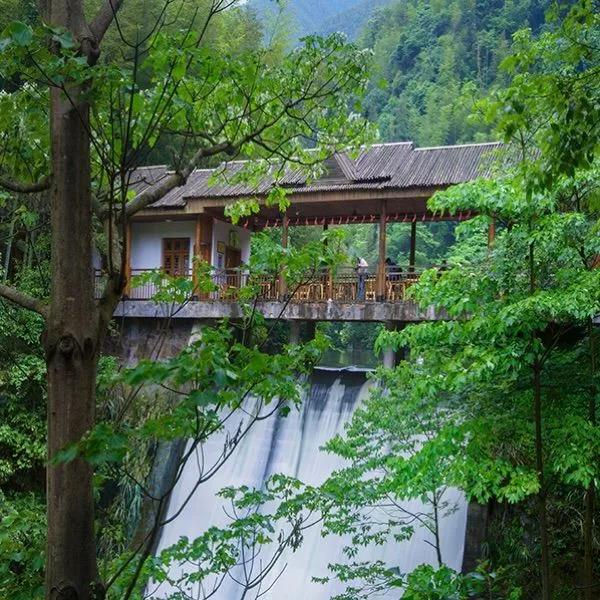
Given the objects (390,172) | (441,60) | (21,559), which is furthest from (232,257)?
(441,60)

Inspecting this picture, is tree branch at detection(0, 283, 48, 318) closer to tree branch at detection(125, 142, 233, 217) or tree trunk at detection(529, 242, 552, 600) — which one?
tree branch at detection(125, 142, 233, 217)

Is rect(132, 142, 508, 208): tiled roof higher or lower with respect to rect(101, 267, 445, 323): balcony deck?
higher

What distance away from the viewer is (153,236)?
16219 mm

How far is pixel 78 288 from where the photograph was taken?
1.90 metres

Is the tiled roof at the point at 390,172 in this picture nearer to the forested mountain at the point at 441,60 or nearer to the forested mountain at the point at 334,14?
the forested mountain at the point at 441,60

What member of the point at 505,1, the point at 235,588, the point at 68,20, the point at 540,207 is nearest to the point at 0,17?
the point at 235,588

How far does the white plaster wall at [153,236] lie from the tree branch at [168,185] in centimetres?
1345

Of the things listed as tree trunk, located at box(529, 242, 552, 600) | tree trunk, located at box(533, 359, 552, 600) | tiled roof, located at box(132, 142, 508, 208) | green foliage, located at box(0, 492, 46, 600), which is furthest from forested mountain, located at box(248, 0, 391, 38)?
green foliage, located at box(0, 492, 46, 600)

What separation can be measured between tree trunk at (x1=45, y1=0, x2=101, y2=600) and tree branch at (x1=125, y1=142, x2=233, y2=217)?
19 centimetres

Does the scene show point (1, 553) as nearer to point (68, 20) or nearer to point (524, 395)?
point (68, 20)

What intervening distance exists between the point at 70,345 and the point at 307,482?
9648 mm

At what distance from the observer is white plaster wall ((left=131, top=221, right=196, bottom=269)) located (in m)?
15.9

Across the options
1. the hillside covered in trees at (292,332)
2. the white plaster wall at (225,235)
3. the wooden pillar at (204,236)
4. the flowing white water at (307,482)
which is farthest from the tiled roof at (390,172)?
the flowing white water at (307,482)

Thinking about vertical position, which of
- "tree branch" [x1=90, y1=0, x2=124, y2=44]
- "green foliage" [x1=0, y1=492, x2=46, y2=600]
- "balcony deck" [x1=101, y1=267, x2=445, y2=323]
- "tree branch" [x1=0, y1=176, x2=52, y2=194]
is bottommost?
"green foliage" [x1=0, y1=492, x2=46, y2=600]
